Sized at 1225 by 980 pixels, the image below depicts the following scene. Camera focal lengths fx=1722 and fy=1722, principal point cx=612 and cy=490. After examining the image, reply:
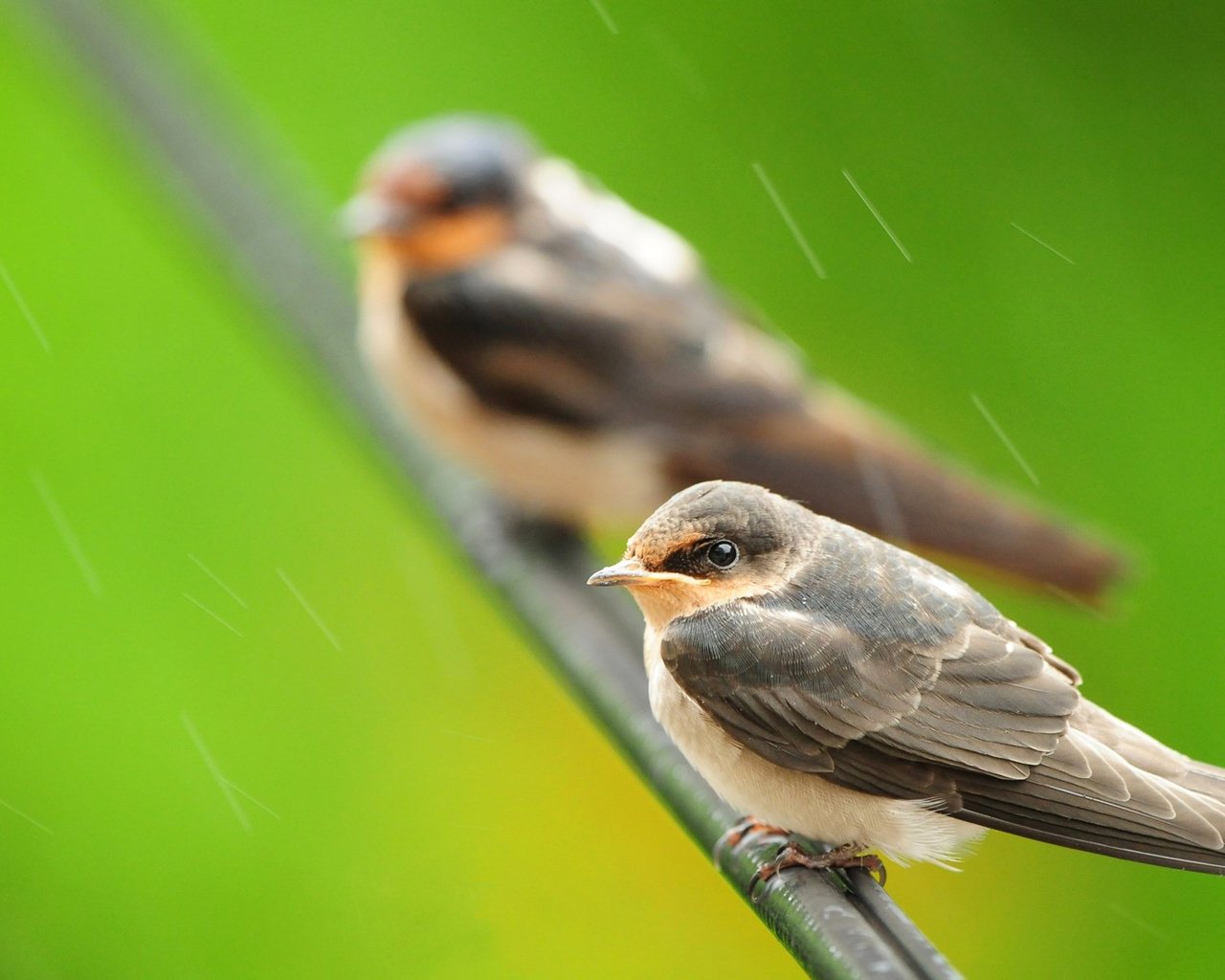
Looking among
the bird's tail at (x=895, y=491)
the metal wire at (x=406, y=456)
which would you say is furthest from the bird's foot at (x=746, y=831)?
the bird's tail at (x=895, y=491)

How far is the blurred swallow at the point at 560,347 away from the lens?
301 cm

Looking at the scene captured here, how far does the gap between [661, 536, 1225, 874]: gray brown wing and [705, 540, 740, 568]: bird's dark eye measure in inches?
2.6

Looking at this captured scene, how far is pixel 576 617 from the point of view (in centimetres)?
188

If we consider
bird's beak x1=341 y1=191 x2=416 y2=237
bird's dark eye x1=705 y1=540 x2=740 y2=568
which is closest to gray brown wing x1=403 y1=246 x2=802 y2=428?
bird's beak x1=341 y1=191 x2=416 y2=237

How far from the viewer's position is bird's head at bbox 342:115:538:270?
3.33 m

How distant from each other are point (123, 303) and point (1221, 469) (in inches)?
118

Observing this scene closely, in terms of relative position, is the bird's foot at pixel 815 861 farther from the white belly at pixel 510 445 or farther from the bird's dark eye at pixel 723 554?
the white belly at pixel 510 445

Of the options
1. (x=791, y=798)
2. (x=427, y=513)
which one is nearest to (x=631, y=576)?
(x=791, y=798)

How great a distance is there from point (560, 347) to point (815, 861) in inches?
73.4

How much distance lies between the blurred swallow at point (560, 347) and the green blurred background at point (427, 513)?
0.24 m

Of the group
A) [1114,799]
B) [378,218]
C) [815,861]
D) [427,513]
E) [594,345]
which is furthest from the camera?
[378,218]

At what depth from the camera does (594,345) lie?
3.18 metres

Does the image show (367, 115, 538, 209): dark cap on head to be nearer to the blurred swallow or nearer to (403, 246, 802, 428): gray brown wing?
the blurred swallow

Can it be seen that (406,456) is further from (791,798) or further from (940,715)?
(940,715)
